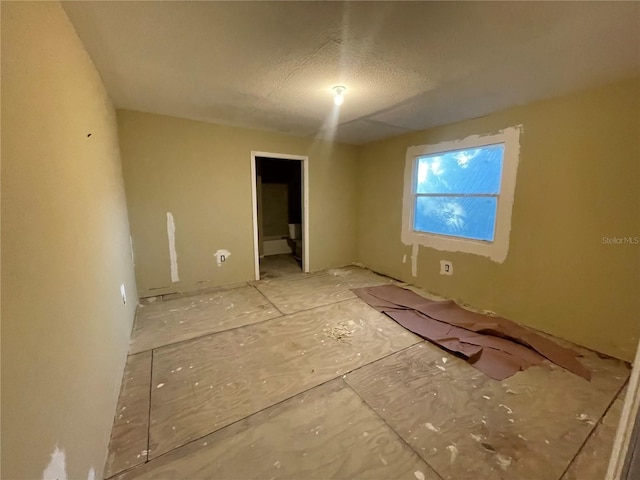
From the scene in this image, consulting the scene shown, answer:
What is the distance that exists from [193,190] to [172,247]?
0.77 m

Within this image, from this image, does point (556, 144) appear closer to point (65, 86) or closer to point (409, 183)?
point (409, 183)

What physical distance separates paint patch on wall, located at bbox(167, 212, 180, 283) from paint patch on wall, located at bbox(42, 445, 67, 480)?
8.67ft

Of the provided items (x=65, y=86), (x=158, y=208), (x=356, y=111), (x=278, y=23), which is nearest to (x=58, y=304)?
(x=65, y=86)

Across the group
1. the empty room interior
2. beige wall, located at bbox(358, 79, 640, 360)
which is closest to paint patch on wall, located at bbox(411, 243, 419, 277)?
the empty room interior

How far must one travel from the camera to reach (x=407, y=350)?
2.16 metres

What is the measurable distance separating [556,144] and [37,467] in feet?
11.8

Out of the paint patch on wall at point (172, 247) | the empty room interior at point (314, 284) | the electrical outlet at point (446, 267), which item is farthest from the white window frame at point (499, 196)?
the paint patch on wall at point (172, 247)

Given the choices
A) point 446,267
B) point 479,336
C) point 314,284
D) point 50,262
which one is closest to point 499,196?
point 446,267

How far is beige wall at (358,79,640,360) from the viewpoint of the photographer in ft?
6.42

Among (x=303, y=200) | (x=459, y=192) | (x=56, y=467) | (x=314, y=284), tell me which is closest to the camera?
(x=56, y=467)

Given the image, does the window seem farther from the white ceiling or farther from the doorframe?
the doorframe

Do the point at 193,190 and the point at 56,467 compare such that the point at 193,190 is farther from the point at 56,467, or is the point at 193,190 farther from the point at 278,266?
the point at 56,467

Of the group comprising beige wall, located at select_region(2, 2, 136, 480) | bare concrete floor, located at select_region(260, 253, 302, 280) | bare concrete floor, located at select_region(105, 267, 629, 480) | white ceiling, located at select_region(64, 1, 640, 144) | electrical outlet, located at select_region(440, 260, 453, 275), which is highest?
white ceiling, located at select_region(64, 1, 640, 144)

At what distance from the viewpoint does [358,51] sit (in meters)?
1.59
